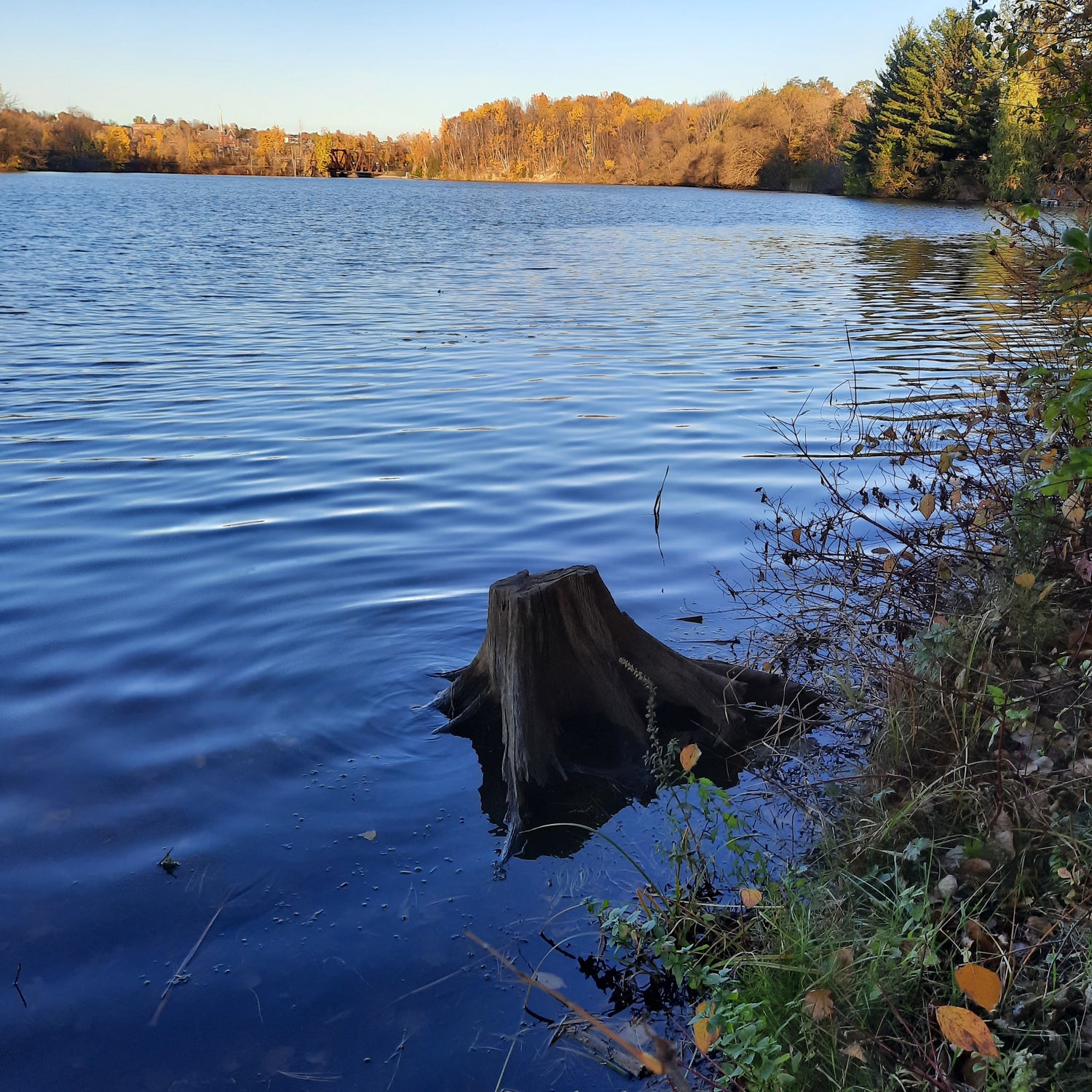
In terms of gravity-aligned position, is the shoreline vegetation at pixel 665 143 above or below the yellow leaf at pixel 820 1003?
above

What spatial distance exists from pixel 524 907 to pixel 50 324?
17.6m

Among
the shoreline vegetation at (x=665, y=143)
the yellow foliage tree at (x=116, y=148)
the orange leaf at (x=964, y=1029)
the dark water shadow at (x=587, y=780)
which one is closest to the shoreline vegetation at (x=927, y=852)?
the orange leaf at (x=964, y=1029)

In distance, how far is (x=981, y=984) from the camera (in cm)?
230

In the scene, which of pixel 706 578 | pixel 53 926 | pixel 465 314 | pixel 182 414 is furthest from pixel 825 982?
pixel 465 314

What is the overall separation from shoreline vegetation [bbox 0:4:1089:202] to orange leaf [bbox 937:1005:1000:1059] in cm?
4121

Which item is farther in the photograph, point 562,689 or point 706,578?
point 706,578

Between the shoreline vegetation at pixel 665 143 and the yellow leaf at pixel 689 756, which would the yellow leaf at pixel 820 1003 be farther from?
the shoreline vegetation at pixel 665 143

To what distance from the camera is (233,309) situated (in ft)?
66.0

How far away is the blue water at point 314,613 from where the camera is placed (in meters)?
3.40

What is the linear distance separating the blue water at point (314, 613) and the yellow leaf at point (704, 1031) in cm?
45

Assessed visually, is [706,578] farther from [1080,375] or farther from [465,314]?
[465,314]

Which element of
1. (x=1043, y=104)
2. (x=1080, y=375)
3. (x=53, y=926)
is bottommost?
(x=53, y=926)

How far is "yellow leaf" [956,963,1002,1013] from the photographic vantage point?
2279 mm

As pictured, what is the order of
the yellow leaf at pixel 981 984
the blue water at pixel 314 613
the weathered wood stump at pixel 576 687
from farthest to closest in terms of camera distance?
the weathered wood stump at pixel 576 687 < the blue water at pixel 314 613 < the yellow leaf at pixel 981 984
